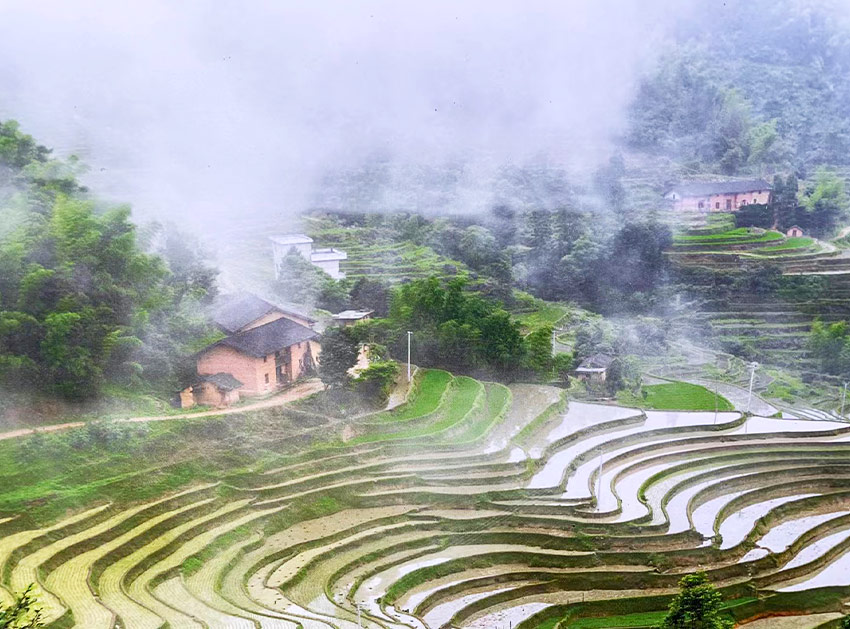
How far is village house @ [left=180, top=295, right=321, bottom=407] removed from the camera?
11.0m

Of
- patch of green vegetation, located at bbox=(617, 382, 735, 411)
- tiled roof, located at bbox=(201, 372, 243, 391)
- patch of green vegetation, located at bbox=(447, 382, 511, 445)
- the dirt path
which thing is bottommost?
patch of green vegetation, located at bbox=(617, 382, 735, 411)

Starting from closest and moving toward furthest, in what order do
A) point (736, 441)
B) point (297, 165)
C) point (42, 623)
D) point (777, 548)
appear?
point (42, 623), point (777, 548), point (736, 441), point (297, 165)

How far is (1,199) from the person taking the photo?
36.1 feet

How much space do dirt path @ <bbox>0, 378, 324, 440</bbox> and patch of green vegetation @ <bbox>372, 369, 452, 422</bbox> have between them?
3.39 ft

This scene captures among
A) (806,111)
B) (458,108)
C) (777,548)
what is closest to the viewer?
(777,548)

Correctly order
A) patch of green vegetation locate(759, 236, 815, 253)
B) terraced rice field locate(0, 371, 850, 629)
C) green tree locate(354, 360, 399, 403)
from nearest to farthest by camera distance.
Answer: terraced rice field locate(0, 371, 850, 629) → green tree locate(354, 360, 399, 403) → patch of green vegetation locate(759, 236, 815, 253)

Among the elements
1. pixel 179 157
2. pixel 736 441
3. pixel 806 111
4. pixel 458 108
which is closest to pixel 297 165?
pixel 179 157

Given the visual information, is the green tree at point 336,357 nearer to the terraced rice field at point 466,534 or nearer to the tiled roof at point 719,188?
the terraced rice field at point 466,534

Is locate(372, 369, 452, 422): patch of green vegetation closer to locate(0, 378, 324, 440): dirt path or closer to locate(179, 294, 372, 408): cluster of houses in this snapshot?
locate(0, 378, 324, 440): dirt path

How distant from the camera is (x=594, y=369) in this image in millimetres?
14281

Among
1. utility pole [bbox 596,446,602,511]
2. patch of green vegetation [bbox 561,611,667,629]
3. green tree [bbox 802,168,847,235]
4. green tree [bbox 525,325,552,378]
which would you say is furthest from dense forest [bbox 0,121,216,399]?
green tree [bbox 802,168,847,235]

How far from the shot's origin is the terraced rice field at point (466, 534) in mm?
7535

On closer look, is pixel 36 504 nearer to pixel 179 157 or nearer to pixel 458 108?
pixel 179 157

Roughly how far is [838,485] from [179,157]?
11991 mm
